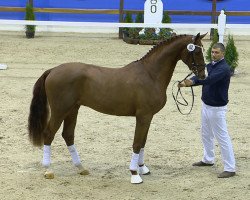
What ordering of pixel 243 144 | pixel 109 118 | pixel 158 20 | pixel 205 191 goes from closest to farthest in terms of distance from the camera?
1. pixel 205 191
2. pixel 243 144
3. pixel 109 118
4. pixel 158 20

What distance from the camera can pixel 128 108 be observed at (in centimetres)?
641

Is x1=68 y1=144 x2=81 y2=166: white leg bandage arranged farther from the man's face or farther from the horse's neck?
the man's face

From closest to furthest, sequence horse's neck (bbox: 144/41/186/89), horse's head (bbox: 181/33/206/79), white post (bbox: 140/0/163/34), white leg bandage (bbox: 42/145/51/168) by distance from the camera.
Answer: horse's head (bbox: 181/33/206/79) < horse's neck (bbox: 144/41/186/89) < white leg bandage (bbox: 42/145/51/168) < white post (bbox: 140/0/163/34)

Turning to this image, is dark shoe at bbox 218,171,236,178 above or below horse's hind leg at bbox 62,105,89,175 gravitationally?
below

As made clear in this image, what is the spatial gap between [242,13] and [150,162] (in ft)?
37.5

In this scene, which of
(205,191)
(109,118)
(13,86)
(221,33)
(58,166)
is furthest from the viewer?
(221,33)

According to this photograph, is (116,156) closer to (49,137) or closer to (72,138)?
(72,138)

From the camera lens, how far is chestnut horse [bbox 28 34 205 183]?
20.9 feet

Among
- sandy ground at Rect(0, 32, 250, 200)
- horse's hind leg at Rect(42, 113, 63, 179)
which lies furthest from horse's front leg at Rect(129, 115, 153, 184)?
horse's hind leg at Rect(42, 113, 63, 179)

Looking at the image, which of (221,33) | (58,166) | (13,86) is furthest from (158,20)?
(58,166)

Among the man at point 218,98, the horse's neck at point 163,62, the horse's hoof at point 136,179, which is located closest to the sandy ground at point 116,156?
the horse's hoof at point 136,179

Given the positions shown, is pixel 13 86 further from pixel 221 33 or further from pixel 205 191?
pixel 205 191

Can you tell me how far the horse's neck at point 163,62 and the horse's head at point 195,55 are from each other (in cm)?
10

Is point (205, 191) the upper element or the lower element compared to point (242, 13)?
lower
